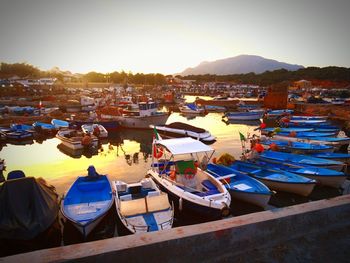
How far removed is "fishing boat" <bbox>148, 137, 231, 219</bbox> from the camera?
1002 cm

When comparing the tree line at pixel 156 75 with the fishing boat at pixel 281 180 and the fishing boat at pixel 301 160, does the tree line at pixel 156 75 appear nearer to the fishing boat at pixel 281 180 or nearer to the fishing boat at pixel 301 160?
the fishing boat at pixel 301 160

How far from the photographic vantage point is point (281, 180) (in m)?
12.9

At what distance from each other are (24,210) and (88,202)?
2.52m

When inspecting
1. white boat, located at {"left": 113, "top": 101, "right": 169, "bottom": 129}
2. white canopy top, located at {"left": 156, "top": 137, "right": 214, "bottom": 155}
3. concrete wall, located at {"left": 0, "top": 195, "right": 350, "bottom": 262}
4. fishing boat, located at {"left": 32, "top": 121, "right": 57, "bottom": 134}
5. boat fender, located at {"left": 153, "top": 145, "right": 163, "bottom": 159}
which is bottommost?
fishing boat, located at {"left": 32, "top": 121, "right": 57, "bottom": 134}

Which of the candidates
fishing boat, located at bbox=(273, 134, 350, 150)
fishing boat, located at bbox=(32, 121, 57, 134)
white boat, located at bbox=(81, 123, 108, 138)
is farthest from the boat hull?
fishing boat, located at bbox=(32, 121, 57, 134)

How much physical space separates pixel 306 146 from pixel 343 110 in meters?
29.3

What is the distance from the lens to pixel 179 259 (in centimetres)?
368

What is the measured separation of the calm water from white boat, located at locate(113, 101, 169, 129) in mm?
3024

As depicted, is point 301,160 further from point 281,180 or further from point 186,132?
point 186,132

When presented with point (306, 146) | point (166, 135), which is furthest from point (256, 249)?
point (166, 135)

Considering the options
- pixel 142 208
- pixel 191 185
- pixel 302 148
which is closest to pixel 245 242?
pixel 142 208

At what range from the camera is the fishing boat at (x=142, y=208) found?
885 centimetres

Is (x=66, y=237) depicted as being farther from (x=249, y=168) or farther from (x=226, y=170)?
(x=249, y=168)

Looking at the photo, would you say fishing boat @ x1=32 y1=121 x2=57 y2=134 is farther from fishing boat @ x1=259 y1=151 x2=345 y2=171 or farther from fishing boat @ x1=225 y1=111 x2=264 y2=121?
fishing boat @ x1=225 y1=111 x2=264 y2=121
